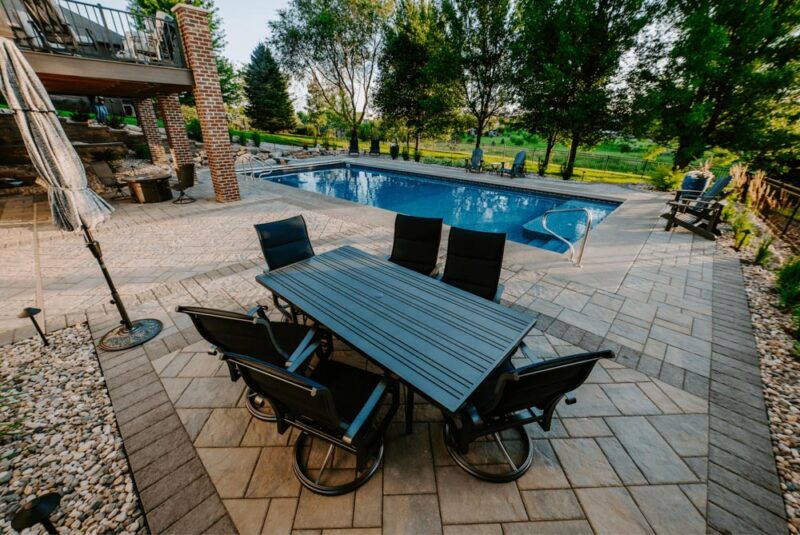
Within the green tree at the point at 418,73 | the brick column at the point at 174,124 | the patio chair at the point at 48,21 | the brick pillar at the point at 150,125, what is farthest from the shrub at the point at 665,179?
the brick pillar at the point at 150,125

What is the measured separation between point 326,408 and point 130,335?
2960mm

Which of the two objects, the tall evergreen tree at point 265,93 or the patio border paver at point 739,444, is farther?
the tall evergreen tree at point 265,93

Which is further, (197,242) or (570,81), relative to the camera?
(570,81)

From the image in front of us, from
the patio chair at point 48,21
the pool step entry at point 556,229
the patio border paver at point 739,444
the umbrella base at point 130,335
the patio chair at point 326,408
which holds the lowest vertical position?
the pool step entry at point 556,229

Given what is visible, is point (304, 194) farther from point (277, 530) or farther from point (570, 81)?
point (570, 81)

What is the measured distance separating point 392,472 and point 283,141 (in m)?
28.4

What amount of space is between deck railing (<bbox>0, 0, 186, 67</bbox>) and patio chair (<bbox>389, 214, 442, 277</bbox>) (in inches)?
287

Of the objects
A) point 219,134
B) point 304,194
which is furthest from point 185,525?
point 304,194

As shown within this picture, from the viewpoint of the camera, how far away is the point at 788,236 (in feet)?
19.9

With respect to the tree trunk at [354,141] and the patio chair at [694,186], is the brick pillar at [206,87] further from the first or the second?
the tree trunk at [354,141]

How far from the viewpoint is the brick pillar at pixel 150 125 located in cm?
1049

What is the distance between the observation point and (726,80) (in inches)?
369

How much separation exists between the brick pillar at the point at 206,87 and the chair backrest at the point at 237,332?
6.63m

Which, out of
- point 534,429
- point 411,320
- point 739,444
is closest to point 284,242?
point 411,320
